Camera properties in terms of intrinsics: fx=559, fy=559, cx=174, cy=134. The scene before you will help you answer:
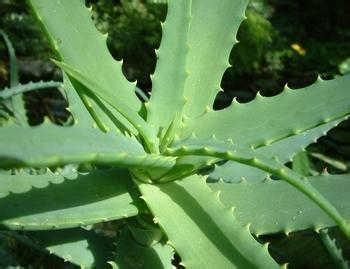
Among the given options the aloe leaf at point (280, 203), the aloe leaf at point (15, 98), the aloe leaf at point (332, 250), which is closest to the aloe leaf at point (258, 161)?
the aloe leaf at point (280, 203)

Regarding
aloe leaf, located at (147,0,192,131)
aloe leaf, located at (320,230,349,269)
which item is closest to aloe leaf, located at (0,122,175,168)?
aloe leaf, located at (147,0,192,131)

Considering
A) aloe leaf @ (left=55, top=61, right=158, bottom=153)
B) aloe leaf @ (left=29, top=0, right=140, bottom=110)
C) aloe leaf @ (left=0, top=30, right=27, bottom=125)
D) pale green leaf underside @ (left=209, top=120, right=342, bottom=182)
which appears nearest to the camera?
aloe leaf @ (left=55, top=61, right=158, bottom=153)

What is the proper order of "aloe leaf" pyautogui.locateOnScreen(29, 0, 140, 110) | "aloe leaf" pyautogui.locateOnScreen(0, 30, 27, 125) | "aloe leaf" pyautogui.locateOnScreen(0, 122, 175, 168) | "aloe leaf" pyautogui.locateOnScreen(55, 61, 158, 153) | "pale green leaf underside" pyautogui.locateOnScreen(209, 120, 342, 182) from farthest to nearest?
"aloe leaf" pyautogui.locateOnScreen(0, 30, 27, 125)
"pale green leaf underside" pyautogui.locateOnScreen(209, 120, 342, 182)
"aloe leaf" pyautogui.locateOnScreen(29, 0, 140, 110)
"aloe leaf" pyautogui.locateOnScreen(55, 61, 158, 153)
"aloe leaf" pyautogui.locateOnScreen(0, 122, 175, 168)

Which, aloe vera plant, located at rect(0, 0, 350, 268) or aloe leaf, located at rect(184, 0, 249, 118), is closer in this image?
aloe vera plant, located at rect(0, 0, 350, 268)

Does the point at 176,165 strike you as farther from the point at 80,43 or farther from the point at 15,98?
the point at 15,98

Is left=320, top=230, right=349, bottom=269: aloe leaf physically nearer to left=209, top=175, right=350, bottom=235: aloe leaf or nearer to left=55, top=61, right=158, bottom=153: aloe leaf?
left=209, top=175, right=350, bottom=235: aloe leaf

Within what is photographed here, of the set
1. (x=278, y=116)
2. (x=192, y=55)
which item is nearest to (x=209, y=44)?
(x=192, y=55)
